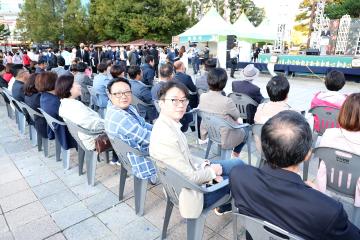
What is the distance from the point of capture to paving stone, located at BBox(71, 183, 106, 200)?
3037 millimetres

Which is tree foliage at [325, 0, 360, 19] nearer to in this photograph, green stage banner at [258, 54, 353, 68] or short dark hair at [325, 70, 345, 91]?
green stage banner at [258, 54, 353, 68]

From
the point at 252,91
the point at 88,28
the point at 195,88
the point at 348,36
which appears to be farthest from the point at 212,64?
the point at 88,28

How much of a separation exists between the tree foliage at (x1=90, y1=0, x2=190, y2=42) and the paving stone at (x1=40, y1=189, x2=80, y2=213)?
2958cm

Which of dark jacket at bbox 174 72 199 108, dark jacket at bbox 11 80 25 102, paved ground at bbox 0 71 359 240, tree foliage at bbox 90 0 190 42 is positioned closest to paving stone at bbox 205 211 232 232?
paved ground at bbox 0 71 359 240

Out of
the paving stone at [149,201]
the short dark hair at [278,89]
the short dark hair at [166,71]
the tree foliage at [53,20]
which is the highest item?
the tree foliage at [53,20]

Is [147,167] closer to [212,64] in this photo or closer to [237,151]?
[237,151]

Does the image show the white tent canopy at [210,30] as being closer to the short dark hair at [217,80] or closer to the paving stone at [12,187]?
the short dark hair at [217,80]

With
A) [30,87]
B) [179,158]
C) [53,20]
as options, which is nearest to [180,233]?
[179,158]

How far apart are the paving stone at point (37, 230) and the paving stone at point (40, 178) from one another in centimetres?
86

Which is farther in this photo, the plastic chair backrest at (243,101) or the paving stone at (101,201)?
the plastic chair backrest at (243,101)

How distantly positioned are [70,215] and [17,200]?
31.8 inches

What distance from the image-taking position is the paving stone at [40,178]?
11.0 feet

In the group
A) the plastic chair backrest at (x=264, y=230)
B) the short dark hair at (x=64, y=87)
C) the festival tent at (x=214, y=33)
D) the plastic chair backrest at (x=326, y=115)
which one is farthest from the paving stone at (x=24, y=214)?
the festival tent at (x=214, y=33)

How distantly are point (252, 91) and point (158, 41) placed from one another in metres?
29.1
